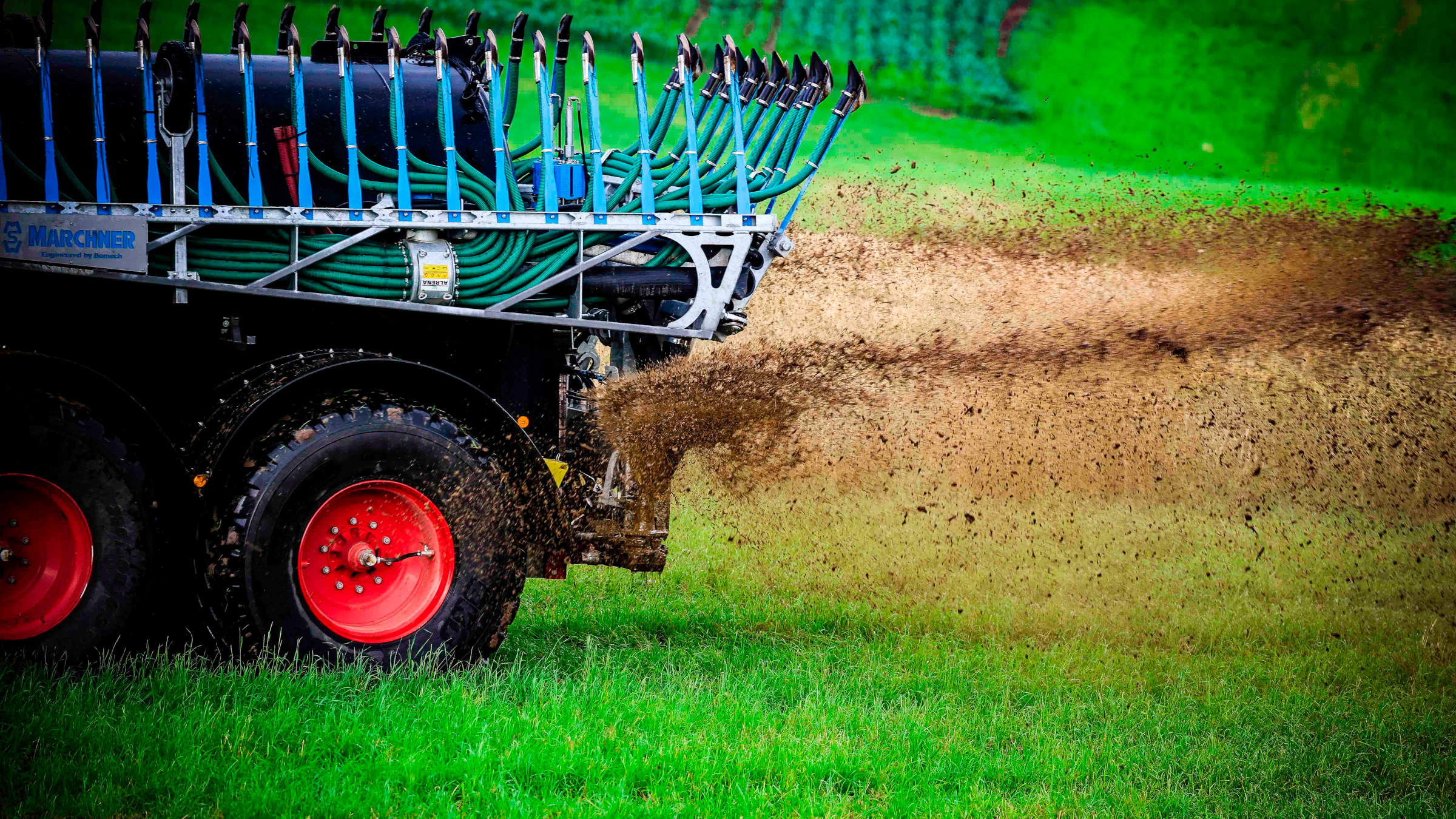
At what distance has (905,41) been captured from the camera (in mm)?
25438

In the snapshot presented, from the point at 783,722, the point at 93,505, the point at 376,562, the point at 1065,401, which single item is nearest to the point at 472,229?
the point at 376,562

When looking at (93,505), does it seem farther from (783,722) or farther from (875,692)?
(875,692)

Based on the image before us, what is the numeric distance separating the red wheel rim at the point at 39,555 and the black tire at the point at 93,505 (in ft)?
0.08

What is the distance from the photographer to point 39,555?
14.9ft

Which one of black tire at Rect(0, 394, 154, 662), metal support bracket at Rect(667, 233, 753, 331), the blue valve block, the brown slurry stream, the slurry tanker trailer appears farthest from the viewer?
the brown slurry stream

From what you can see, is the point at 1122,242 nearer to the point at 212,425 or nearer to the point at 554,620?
the point at 554,620

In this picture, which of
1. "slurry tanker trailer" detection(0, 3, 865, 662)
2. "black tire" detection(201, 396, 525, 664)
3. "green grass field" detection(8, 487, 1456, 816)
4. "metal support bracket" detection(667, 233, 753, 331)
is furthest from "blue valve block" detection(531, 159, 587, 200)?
"green grass field" detection(8, 487, 1456, 816)

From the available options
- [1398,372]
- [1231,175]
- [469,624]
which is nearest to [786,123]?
[469,624]

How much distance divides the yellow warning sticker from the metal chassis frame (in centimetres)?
60

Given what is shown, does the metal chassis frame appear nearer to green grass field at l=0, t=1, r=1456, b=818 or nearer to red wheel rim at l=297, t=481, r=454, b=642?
red wheel rim at l=297, t=481, r=454, b=642

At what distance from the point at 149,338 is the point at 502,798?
2383 millimetres

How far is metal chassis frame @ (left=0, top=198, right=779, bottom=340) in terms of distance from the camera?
480 cm

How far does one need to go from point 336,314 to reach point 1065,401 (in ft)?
16.0

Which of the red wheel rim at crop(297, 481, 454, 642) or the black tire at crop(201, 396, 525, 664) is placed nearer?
the black tire at crop(201, 396, 525, 664)
